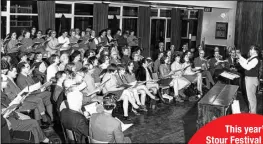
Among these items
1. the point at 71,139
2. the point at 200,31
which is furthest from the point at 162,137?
the point at 200,31

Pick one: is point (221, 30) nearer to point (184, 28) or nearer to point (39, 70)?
point (184, 28)

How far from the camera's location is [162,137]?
6.04 m

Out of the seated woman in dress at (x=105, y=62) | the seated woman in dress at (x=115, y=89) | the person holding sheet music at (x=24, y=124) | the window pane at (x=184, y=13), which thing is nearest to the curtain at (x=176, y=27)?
the window pane at (x=184, y=13)

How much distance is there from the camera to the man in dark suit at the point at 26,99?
5750mm

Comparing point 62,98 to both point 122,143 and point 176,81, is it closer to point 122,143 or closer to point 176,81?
point 122,143

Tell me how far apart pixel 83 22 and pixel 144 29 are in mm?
3117

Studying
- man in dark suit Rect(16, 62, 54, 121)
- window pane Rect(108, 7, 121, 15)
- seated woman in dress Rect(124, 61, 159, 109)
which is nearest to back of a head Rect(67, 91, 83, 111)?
man in dark suit Rect(16, 62, 54, 121)

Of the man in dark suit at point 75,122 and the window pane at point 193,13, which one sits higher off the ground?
the window pane at point 193,13

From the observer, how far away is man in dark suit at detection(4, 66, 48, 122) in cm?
575

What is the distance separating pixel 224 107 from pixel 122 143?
5.40 ft

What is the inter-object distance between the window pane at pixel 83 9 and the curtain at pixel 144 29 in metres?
2.47

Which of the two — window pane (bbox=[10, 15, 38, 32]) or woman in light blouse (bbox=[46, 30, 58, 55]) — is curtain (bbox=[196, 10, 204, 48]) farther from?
woman in light blouse (bbox=[46, 30, 58, 55])

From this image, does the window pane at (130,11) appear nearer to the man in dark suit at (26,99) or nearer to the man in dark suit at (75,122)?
the man in dark suit at (26,99)

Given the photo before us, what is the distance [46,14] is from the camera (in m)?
10.7
